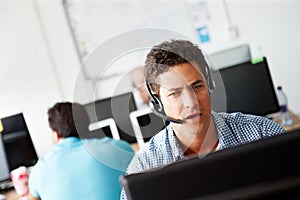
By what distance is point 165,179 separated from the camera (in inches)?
20.9

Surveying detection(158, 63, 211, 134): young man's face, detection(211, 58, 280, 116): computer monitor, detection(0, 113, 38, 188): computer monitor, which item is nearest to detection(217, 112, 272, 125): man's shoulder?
detection(158, 63, 211, 134): young man's face

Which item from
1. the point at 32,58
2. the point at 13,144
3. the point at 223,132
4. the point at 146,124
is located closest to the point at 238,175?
the point at 223,132

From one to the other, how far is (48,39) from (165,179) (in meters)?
3.43

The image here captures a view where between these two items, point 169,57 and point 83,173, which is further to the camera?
point 83,173

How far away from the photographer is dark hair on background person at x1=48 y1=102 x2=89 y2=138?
1.91 metres

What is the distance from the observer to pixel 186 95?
102cm

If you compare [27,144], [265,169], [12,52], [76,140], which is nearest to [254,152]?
[265,169]

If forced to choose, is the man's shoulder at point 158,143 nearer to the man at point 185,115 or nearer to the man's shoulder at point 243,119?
the man at point 185,115

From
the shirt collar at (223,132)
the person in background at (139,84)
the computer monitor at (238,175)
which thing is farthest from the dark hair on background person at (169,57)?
the person in background at (139,84)

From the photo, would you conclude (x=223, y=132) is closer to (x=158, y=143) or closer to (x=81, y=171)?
(x=158, y=143)

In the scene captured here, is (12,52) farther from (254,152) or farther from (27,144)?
(254,152)

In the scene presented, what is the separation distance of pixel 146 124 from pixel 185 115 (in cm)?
70

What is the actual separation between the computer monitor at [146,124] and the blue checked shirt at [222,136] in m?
0.07

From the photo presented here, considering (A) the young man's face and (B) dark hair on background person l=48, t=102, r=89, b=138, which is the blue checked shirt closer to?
(A) the young man's face
